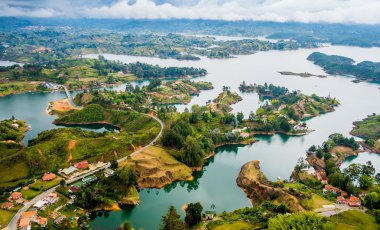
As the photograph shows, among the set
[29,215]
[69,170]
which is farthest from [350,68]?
[29,215]

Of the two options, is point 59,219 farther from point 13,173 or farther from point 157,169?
point 157,169

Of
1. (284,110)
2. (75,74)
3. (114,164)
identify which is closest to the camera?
(114,164)

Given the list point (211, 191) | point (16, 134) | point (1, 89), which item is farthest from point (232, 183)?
point (1, 89)

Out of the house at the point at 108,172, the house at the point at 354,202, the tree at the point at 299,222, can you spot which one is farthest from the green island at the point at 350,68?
the house at the point at 108,172

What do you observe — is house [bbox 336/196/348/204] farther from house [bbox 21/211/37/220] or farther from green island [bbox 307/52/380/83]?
green island [bbox 307/52/380/83]

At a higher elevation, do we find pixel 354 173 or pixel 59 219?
pixel 354 173

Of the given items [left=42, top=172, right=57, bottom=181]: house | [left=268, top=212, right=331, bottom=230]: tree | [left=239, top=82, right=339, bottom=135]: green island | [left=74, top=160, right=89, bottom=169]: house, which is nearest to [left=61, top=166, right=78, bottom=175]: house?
[left=74, top=160, right=89, bottom=169]: house
